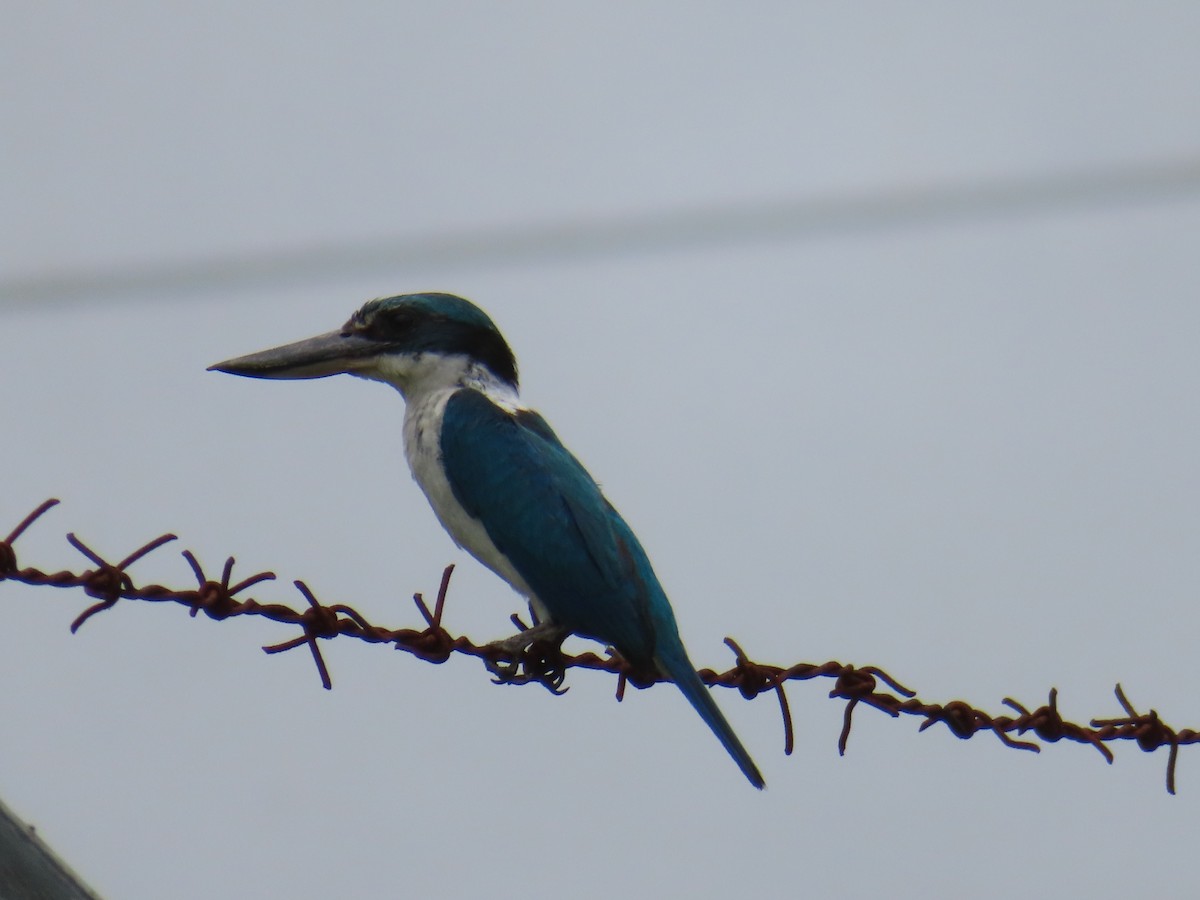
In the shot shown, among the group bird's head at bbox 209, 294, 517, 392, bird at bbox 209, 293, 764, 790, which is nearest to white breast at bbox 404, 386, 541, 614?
bird at bbox 209, 293, 764, 790

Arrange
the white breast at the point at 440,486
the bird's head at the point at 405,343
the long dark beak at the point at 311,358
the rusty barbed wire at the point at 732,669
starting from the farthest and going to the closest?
the bird's head at the point at 405,343 → the long dark beak at the point at 311,358 → the white breast at the point at 440,486 → the rusty barbed wire at the point at 732,669

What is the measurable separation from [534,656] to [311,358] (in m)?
1.25

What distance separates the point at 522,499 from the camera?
409cm

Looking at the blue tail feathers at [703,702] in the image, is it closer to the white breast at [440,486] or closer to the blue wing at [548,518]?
the blue wing at [548,518]

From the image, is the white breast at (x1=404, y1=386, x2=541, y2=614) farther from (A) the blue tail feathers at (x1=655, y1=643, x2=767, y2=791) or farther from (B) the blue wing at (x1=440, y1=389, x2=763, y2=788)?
(A) the blue tail feathers at (x1=655, y1=643, x2=767, y2=791)

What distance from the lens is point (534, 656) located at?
13.0ft

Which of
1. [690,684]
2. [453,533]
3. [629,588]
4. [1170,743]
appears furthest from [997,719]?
[453,533]

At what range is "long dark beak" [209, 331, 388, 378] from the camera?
447 cm

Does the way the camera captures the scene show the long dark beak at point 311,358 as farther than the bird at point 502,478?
Yes

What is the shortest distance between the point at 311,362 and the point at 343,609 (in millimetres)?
2068

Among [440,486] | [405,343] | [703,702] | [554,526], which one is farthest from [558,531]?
[405,343]

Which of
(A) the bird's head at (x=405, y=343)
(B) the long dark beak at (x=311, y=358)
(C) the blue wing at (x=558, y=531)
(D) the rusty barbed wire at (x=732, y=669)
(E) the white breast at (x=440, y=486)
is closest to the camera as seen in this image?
(D) the rusty barbed wire at (x=732, y=669)

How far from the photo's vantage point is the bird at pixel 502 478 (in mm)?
3822

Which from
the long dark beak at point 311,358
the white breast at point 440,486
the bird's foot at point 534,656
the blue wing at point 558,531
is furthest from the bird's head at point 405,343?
the bird's foot at point 534,656
